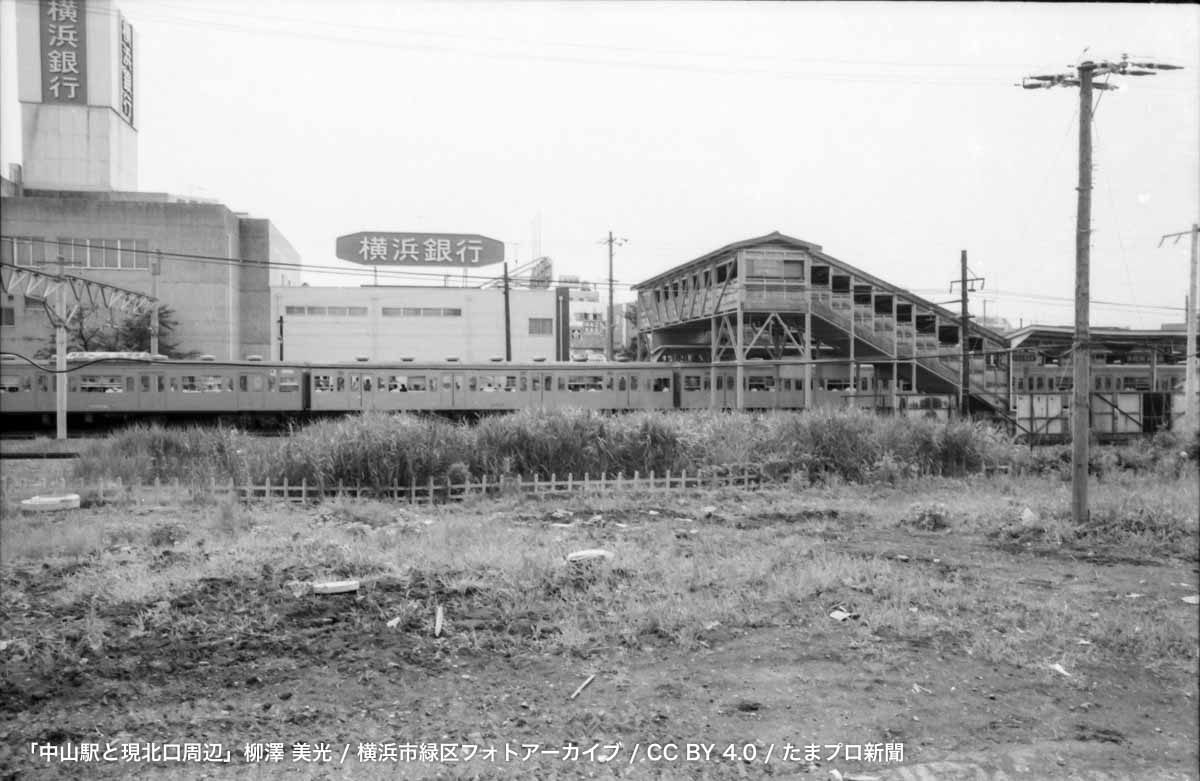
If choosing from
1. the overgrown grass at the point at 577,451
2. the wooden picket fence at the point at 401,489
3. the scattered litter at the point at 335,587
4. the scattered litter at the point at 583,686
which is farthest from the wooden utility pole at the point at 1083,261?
the scattered litter at the point at 335,587

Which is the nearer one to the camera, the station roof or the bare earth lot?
the bare earth lot

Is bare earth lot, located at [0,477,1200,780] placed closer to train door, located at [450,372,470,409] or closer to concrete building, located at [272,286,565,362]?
train door, located at [450,372,470,409]

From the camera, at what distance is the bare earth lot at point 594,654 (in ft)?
11.1

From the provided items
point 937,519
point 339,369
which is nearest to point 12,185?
point 339,369

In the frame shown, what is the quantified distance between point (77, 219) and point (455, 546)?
1544 inches

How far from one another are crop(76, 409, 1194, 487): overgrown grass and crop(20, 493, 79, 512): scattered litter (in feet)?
4.96

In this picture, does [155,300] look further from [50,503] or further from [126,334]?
[50,503]

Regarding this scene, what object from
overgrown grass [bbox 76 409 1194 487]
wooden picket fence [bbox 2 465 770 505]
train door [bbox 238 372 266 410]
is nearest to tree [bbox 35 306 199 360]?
train door [bbox 238 372 266 410]

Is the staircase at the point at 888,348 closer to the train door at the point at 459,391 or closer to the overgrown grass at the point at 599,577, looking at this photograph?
the train door at the point at 459,391

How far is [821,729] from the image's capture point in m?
3.61

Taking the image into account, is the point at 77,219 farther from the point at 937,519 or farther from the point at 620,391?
the point at 937,519

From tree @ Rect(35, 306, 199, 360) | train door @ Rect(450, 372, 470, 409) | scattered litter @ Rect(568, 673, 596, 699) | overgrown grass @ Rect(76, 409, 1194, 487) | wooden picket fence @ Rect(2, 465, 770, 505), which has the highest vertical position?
tree @ Rect(35, 306, 199, 360)

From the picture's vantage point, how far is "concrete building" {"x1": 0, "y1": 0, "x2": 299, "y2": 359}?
35.6 m

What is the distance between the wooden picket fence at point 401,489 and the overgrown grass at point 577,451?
16 cm
